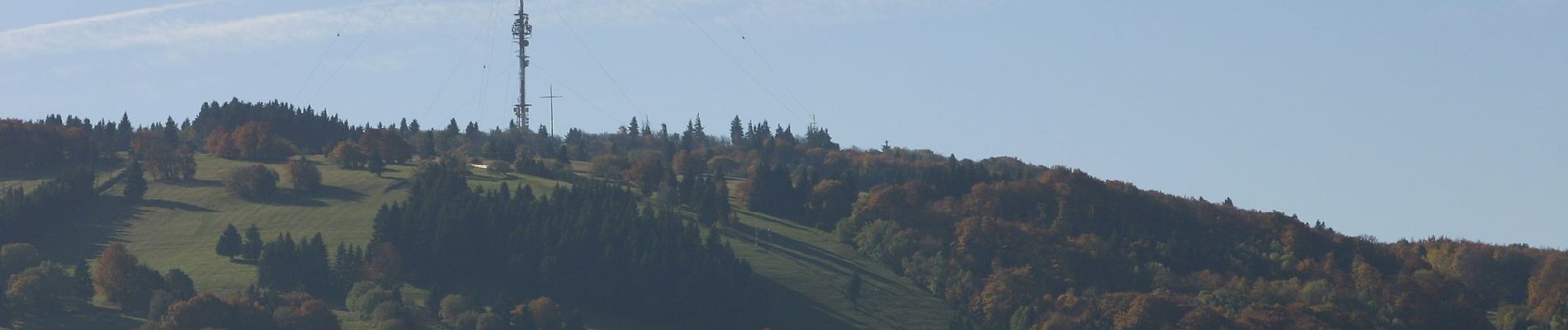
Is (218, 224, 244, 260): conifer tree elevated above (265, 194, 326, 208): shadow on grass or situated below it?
below

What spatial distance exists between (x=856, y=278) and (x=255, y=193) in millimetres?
50924

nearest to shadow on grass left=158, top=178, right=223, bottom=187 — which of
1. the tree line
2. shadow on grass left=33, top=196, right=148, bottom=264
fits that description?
shadow on grass left=33, top=196, right=148, bottom=264

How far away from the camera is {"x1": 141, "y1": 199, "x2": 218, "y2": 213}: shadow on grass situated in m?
185

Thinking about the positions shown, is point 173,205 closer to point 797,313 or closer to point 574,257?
point 574,257

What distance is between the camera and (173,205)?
187 m

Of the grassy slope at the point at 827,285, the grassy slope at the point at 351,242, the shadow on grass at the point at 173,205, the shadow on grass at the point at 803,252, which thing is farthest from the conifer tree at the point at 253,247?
the shadow on grass at the point at 803,252

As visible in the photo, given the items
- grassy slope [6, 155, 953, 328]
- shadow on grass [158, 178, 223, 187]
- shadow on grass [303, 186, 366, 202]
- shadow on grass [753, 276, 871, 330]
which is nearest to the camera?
shadow on grass [753, 276, 871, 330]

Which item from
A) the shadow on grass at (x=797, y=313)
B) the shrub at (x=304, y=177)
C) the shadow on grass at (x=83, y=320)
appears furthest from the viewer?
the shrub at (x=304, y=177)

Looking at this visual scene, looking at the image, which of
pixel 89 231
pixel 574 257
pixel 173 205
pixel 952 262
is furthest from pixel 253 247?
pixel 952 262

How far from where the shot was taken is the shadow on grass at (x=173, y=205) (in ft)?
607

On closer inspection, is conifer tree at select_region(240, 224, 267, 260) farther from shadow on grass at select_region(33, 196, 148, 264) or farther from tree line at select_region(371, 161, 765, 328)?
shadow on grass at select_region(33, 196, 148, 264)

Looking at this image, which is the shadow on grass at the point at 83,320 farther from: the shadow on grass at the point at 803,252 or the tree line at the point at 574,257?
the shadow on grass at the point at 803,252

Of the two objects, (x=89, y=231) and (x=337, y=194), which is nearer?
(x=89, y=231)

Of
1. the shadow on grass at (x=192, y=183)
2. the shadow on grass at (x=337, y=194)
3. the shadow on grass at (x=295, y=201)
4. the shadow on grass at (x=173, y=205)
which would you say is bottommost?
the shadow on grass at (x=173, y=205)
